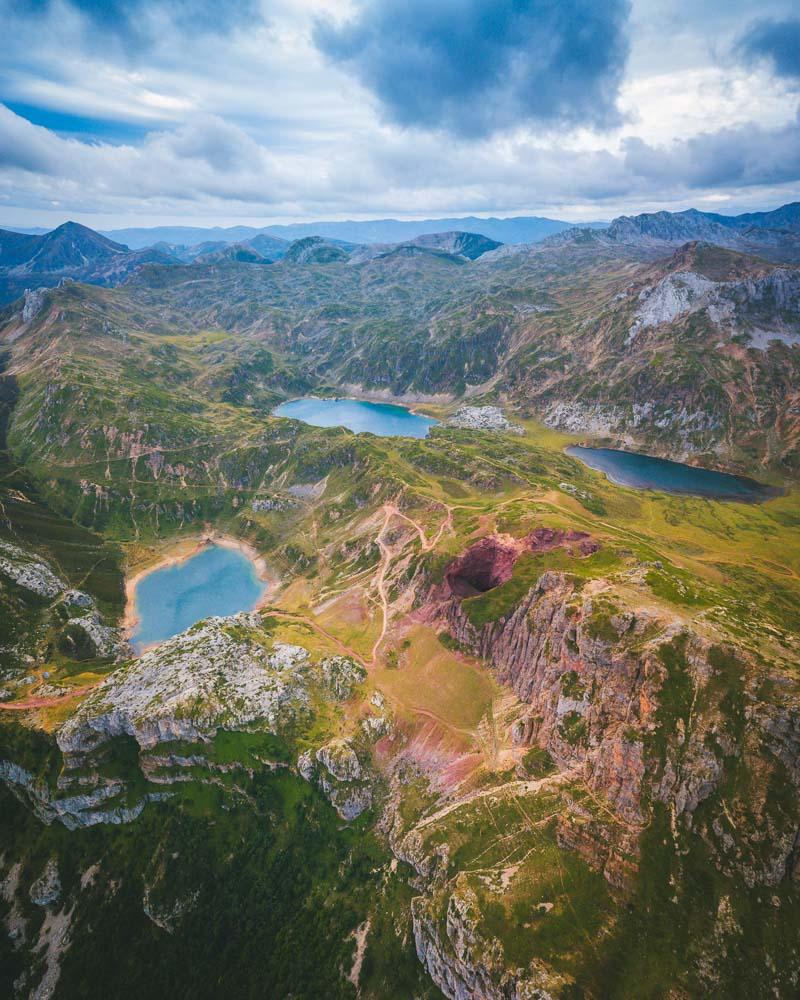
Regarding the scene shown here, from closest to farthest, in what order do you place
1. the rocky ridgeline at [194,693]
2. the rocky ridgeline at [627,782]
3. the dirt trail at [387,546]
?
1. the rocky ridgeline at [627,782]
2. the rocky ridgeline at [194,693]
3. the dirt trail at [387,546]

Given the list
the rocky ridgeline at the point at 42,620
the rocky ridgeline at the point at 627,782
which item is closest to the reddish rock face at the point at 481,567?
the rocky ridgeline at the point at 627,782

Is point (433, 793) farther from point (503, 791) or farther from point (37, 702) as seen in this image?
point (37, 702)

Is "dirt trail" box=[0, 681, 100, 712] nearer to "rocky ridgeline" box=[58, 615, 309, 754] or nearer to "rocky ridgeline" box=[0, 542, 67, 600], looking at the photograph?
"rocky ridgeline" box=[58, 615, 309, 754]

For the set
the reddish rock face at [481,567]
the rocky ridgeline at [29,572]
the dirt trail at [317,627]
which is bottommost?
the dirt trail at [317,627]

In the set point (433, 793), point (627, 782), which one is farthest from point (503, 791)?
point (627, 782)

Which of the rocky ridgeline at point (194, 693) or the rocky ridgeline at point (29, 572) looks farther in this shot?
the rocky ridgeline at point (29, 572)

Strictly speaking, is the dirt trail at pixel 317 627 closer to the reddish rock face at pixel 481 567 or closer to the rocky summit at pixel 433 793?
A: the rocky summit at pixel 433 793

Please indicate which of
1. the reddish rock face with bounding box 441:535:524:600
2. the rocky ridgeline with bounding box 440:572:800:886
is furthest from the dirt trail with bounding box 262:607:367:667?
the rocky ridgeline with bounding box 440:572:800:886

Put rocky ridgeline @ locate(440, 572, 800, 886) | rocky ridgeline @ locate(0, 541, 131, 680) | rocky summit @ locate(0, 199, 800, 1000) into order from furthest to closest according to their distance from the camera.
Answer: rocky ridgeline @ locate(0, 541, 131, 680) → rocky summit @ locate(0, 199, 800, 1000) → rocky ridgeline @ locate(440, 572, 800, 886)

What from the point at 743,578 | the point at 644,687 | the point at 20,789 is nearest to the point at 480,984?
the point at 644,687
